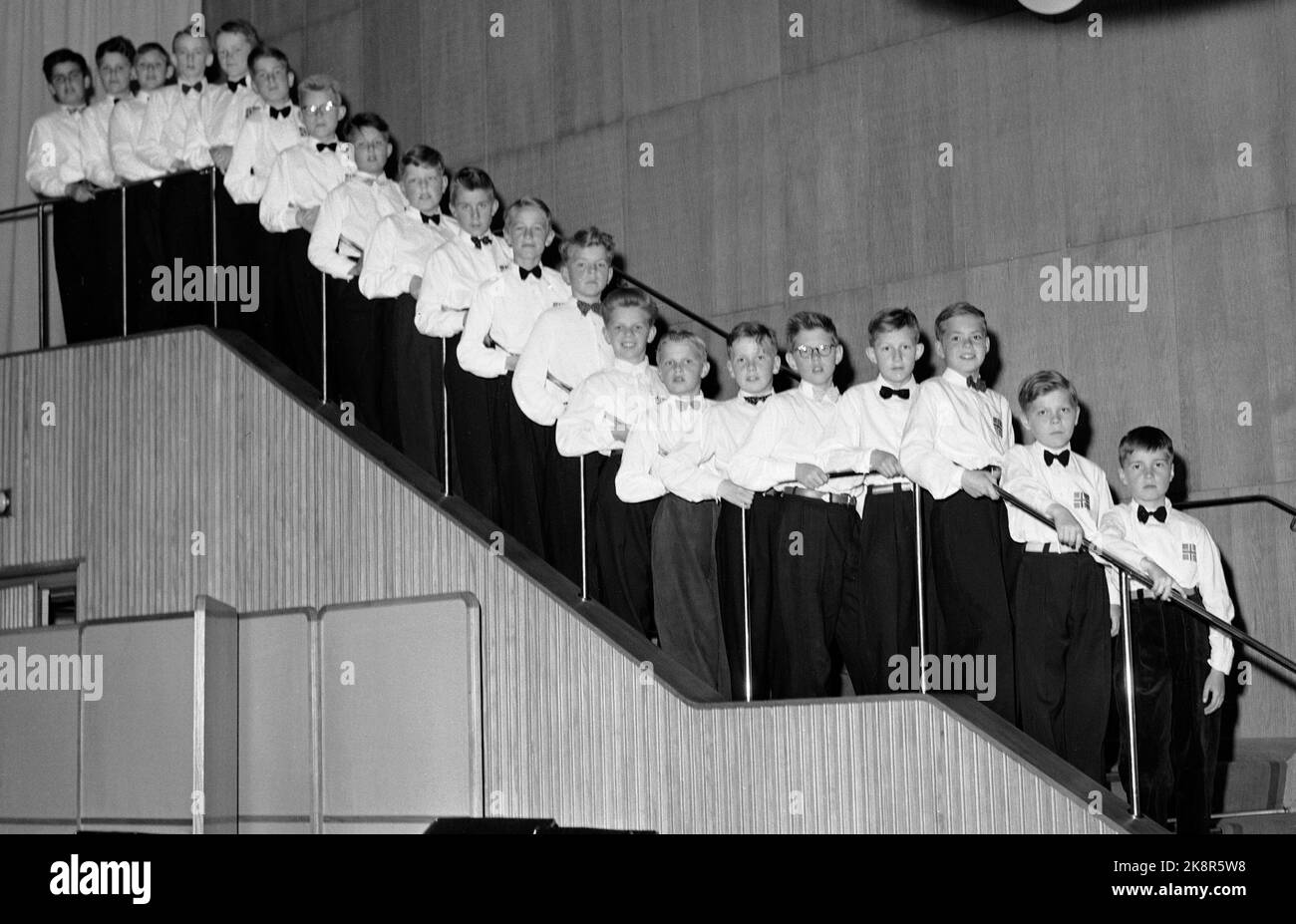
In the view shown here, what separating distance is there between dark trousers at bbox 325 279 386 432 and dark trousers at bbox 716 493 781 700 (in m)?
1.95

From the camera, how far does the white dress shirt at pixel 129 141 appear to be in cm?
796

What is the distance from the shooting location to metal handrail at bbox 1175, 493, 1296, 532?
696cm

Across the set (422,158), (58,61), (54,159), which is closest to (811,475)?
(422,158)

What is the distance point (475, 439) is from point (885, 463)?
1.99 meters

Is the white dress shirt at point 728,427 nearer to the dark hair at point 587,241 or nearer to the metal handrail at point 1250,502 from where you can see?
the dark hair at point 587,241

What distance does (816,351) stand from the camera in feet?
19.8

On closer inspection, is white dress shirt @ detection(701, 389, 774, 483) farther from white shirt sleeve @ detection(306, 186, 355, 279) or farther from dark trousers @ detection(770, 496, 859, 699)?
white shirt sleeve @ detection(306, 186, 355, 279)

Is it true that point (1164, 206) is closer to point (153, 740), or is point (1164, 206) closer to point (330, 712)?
point (330, 712)

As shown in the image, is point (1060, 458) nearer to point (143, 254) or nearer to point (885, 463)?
point (885, 463)

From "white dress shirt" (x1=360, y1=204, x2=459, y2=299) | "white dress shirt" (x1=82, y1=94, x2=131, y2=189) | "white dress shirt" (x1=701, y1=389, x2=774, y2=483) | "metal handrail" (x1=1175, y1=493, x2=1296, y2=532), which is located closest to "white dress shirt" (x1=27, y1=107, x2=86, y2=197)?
"white dress shirt" (x1=82, y1=94, x2=131, y2=189)

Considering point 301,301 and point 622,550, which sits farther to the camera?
point 301,301

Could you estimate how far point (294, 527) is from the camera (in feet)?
23.2

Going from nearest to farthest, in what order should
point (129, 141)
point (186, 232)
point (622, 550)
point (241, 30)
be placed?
point (622, 550) → point (186, 232) → point (129, 141) → point (241, 30)
